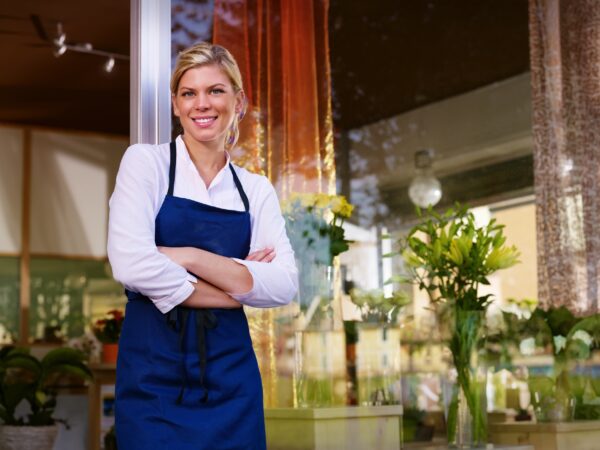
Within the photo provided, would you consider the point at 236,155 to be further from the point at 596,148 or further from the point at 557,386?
the point at 596,148

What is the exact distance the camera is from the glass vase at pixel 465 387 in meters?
3.04

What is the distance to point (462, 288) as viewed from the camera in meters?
3.15

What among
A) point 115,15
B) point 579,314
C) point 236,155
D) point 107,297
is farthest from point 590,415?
point 107,297

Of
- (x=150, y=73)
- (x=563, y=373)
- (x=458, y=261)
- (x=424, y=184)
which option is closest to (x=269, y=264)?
(x=150, y=73)

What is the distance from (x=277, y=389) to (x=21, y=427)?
2458 millimetres

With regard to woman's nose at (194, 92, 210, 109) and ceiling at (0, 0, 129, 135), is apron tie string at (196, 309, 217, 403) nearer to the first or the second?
woman's nose at (194, 92, 210, 109)

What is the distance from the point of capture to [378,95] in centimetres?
423

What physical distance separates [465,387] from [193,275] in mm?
1495

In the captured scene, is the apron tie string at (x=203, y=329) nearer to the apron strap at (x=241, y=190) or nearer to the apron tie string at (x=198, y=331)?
→ the apron tie string at (x=198, y=331)

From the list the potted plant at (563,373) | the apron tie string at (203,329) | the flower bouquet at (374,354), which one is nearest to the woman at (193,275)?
the apron tie string at (203,329)

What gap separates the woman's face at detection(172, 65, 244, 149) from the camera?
6.19ft

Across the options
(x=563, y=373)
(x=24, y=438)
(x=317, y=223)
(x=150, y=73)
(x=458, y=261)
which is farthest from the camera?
(x=24, y=438)

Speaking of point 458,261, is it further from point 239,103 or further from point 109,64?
point 109,64

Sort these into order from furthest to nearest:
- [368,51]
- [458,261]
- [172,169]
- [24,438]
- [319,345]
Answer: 1. [24,438]
2. [368,51]
3. [458,261]
4. [319,345]
5. [172,169]
